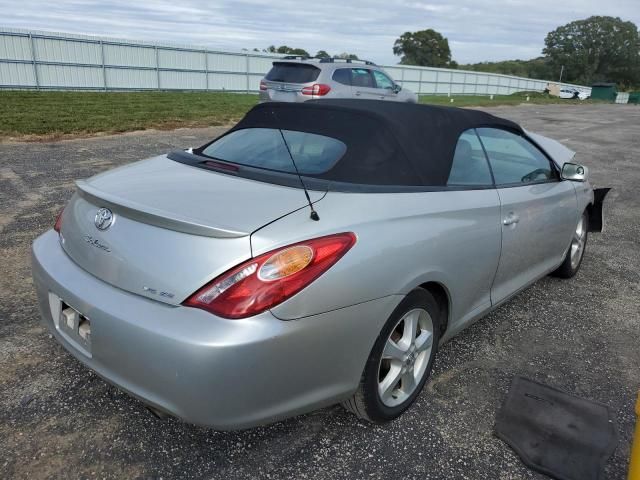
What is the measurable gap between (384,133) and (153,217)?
127cm

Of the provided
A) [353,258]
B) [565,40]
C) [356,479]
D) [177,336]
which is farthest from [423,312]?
[565,40]

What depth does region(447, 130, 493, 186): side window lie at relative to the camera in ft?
9.61

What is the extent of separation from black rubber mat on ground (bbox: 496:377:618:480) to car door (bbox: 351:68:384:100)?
11262mm

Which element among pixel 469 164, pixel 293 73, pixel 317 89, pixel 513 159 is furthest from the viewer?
pixel 293 73

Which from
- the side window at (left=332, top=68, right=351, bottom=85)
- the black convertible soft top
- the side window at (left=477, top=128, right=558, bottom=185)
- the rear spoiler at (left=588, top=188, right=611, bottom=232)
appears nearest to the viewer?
the black convertible soft top

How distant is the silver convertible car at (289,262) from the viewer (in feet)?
6.31

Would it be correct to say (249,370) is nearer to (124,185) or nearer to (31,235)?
(124,185)

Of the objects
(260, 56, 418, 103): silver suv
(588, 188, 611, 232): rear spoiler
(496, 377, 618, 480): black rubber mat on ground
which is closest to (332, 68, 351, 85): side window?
(260, 56, 418, 103): silver suv

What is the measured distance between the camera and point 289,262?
1.98 meters

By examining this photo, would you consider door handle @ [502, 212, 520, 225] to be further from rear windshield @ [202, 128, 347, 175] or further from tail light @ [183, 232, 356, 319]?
tail light @ [183, 232, 356, 319]

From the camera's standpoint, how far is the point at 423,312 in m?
2.56

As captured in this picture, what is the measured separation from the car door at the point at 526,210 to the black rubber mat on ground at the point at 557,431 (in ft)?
2.12

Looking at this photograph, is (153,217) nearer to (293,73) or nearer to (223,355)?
(223,355)

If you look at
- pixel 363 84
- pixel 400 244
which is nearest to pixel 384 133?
pixel 400 244
